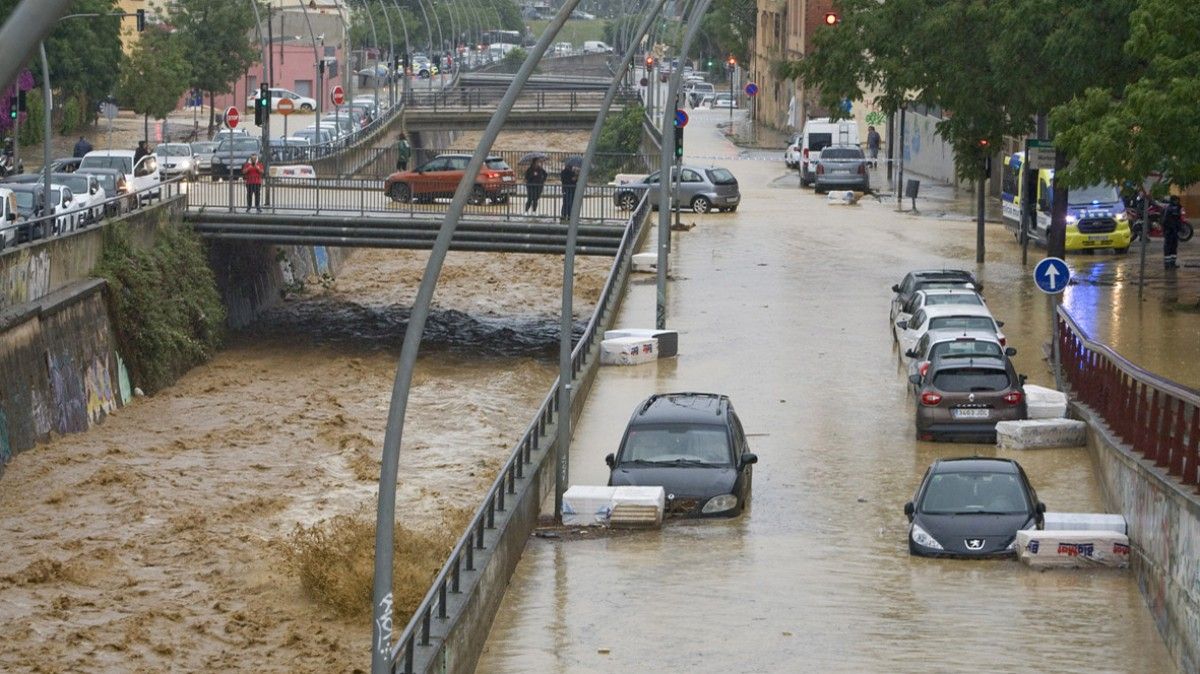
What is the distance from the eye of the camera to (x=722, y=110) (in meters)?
128

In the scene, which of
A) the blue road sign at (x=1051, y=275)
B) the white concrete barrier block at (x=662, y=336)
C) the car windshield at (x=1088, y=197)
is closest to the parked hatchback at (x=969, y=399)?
the blue road sign at (x=1051, y=275)

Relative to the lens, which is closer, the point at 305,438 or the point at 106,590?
the point at 106,590

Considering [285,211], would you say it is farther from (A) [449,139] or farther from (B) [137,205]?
(A) [449,139]

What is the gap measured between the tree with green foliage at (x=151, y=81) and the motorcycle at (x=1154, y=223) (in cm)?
4192

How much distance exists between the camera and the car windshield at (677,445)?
79.4ft

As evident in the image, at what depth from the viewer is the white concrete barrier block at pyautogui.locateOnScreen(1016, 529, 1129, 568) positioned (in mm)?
21062

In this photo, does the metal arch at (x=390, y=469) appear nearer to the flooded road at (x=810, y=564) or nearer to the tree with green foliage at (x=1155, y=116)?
the flooded road at (x=810, y=564)

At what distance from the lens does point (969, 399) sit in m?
28.3

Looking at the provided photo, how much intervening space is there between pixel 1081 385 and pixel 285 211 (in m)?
23.5

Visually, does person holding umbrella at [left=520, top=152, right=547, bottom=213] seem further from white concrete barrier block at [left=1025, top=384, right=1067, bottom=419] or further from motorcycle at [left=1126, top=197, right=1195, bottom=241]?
white concrete barrier block at [left=1025, top=384, right=1067, bottom=419]

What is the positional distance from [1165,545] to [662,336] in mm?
17813

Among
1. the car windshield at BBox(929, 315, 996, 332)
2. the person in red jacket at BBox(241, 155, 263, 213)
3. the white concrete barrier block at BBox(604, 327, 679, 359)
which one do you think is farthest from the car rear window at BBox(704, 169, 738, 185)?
the car windshield at BBox(929, 315, 996, 332)

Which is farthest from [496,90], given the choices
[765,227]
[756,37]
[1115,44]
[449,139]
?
[1115,44]

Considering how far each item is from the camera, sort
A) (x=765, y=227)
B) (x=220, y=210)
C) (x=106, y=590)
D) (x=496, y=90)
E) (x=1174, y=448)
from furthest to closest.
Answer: (x=496, y=90)
(x=765, y=227)
(x=220, y=210)
(x=106, y=590)
(x=1174, y=448)
